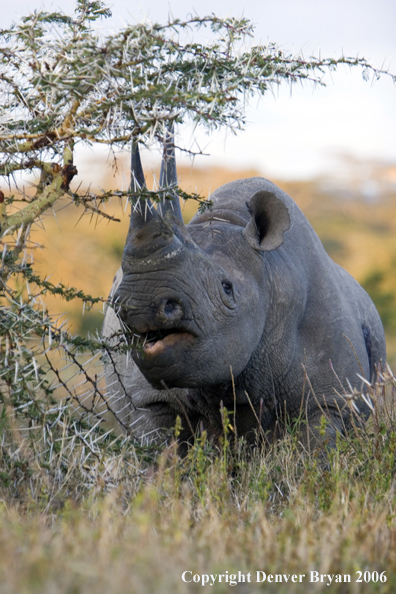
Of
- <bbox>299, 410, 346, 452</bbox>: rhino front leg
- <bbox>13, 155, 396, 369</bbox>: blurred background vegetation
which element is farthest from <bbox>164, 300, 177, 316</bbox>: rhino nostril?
<bbox>13, 155, 396, 369</bbox>: blurred background vegetation

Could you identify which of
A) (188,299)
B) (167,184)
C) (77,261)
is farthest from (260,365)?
(77,261)

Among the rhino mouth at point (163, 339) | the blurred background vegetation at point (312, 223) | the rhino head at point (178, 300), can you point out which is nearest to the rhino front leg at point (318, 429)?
the rhino head at point (178, 300)

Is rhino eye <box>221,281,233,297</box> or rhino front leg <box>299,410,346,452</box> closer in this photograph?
rhino eye <box>221,281,233,297</box>

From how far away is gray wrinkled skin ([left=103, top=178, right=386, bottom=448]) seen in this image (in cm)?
416

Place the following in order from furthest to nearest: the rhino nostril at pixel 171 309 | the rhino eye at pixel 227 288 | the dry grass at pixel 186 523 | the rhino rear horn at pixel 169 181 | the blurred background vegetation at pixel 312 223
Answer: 1. the blurred background vegetation at pixel 312 223
2. the rhino eye at pixel 227 288
3. the rhino rear horn at pixel 169 181
4. the rhino nostril at pixel 171 309
5. the dry grass at pixel 186 523

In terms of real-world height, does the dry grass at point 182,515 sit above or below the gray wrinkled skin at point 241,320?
below

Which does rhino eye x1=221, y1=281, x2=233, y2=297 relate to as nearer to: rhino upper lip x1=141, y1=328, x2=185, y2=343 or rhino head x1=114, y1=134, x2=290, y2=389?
rhino head x1=114, y1=134, x2=290, y2=389

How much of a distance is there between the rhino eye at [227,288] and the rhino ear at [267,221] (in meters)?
0.44

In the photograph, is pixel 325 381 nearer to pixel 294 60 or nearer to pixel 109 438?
pixel 109 438

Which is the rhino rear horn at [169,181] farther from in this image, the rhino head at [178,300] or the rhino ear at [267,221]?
the rhino ear at [267,221]

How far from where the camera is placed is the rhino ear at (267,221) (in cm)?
484

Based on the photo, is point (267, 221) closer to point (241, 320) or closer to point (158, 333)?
point (241, 320)

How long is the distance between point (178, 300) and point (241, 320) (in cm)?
60

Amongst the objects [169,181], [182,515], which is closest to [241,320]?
[169,181]
